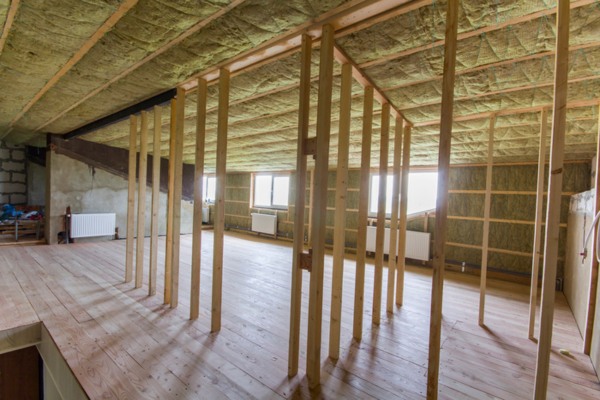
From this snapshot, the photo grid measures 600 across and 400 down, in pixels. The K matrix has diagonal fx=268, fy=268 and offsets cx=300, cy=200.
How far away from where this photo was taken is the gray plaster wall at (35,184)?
301 inches

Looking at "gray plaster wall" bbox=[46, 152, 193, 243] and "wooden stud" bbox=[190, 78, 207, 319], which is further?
"gray plaster wall" bbox=[46, 152, 193, 243]

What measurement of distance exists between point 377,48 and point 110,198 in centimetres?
748

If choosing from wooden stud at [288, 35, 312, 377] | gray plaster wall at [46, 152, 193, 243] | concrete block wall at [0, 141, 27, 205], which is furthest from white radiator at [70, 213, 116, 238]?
wooden stud at [288, 35, 312, 377]

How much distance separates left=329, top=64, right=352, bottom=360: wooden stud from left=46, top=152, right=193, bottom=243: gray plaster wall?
266 inches

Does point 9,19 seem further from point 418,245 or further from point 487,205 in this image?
point 418,245

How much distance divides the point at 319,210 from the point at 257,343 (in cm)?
137

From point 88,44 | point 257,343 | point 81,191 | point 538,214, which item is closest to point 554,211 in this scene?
point 538,214

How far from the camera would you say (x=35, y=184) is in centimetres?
772

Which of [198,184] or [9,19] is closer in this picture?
[9,19]

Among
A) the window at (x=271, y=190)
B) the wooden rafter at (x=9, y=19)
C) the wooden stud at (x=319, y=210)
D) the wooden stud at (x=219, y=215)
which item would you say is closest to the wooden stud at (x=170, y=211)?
the wooden stud at (x=219, y=215)

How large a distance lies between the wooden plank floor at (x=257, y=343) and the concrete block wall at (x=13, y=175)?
4.78m

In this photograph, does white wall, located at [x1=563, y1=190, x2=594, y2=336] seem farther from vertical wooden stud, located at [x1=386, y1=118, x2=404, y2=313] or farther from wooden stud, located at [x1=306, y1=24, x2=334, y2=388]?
wooden stud, located at [x1=306, y1=24, x2=334, y2=388]

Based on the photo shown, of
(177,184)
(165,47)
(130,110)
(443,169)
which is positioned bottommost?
(177,184)

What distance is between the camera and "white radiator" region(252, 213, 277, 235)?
26.8 ft
